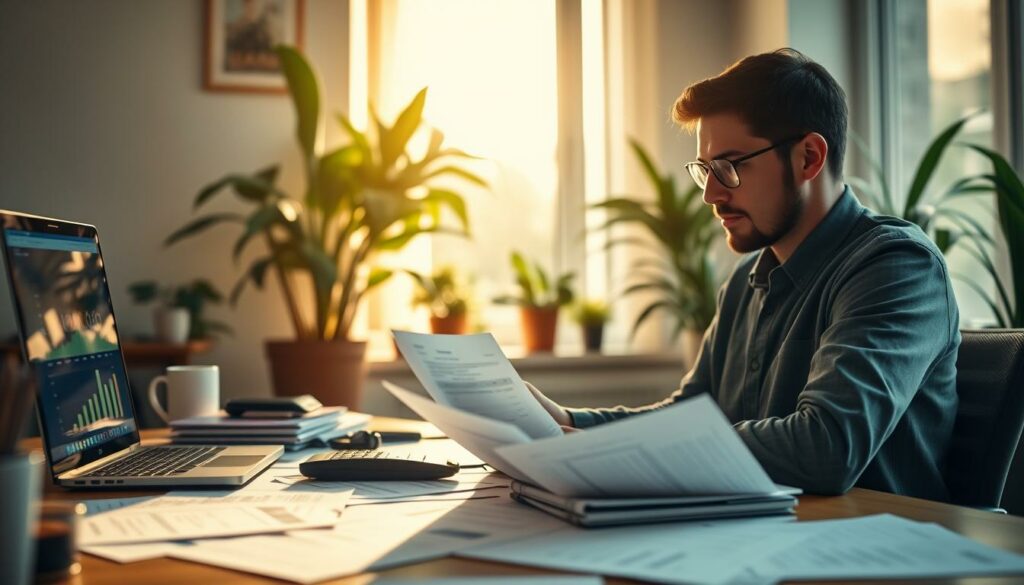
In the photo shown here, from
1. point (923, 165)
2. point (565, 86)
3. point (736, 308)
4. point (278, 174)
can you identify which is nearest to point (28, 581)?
point (736, 308)

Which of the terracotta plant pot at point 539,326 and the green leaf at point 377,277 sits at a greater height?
the green leaf at point 377,277

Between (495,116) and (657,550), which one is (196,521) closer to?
(657,550)

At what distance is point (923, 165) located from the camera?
A: 94.7 inches

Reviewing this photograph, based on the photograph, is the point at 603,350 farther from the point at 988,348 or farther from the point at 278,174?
the point at 988,348

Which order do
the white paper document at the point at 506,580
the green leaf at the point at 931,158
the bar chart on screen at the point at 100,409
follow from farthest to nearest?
the green leaf at the point at 931,158 → the bar chart on screen at the point at 100,409 → the white paper document at the point at 506,580

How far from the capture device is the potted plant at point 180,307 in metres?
2.98

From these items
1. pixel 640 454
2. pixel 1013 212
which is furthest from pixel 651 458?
pixel 1013 212

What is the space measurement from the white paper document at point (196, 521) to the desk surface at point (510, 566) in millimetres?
59

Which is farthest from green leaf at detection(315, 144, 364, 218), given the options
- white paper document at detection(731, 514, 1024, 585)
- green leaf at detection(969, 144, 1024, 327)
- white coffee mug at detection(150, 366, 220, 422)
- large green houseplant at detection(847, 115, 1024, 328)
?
white paper document at detection(731, 514, 1024, 585)

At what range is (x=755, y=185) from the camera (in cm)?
159

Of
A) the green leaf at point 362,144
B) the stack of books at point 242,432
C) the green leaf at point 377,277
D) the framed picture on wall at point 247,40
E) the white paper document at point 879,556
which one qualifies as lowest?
the stack of books at point 242,432

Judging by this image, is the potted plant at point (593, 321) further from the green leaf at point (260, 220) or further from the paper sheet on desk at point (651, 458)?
the paper sheet on desk at point (651, 458)

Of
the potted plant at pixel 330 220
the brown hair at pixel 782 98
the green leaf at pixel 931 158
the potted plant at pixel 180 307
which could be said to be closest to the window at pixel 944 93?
the green leaf at pixel 931 158

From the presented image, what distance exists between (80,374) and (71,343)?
4cm
